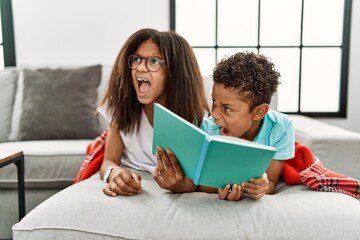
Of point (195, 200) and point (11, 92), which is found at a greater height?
point (11, 92)

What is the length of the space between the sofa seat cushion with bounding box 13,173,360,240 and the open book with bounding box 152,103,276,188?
9 centimetres

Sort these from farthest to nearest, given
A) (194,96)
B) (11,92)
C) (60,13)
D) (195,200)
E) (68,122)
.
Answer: (60,13) < (11,92) < (68,122) < (194,96) < (195,200)

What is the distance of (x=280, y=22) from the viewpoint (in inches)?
112

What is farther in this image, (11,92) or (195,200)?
(11,92)

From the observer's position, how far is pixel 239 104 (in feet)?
3.91

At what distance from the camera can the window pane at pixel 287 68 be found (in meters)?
2.87

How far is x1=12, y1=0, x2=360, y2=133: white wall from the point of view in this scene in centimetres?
274

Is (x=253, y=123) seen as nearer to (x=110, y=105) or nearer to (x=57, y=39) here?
(x=110, y=105)

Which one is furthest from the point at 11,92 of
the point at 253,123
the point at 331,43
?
the point at 331,43

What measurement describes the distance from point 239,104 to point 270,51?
180cm

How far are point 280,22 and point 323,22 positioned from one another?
0.96 feet

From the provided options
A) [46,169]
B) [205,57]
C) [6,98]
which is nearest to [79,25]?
[6,98]

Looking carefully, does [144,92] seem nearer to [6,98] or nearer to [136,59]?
[136,59]

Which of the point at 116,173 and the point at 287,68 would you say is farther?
the point at 287,68
